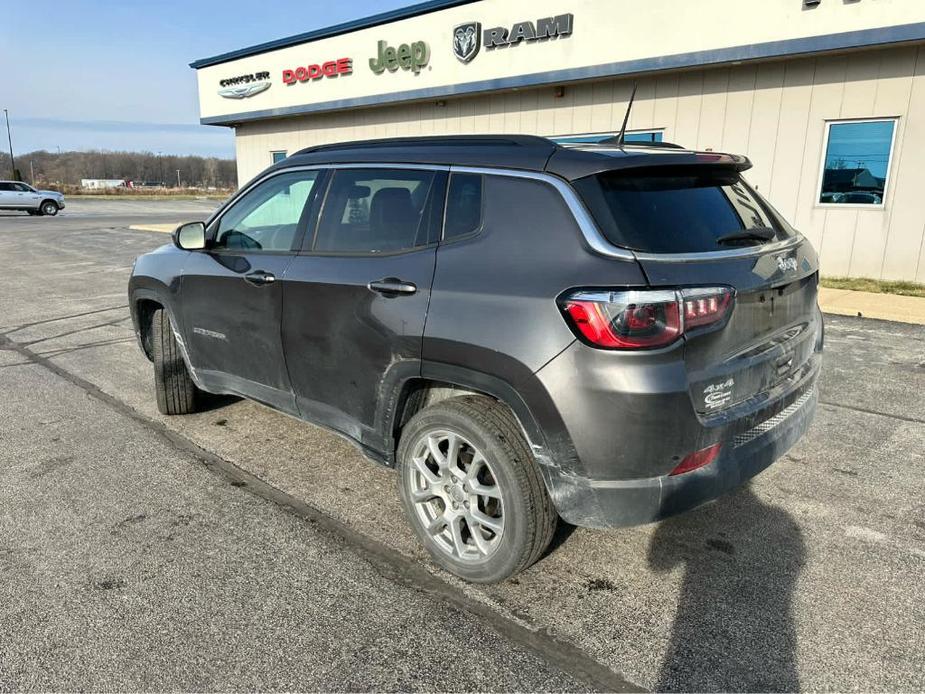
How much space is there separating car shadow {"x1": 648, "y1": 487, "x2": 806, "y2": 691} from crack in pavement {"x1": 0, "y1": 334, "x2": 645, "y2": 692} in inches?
9.3

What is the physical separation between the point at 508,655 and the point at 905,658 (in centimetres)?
Answer: 140

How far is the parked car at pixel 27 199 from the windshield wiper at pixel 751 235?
38.6m

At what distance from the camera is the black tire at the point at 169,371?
183 inches

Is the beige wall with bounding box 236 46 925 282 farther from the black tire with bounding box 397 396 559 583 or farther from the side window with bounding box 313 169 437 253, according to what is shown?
A: the black tire with bounding box 397 396 559 583

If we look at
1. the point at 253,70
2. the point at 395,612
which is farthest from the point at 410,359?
the point at 253,70

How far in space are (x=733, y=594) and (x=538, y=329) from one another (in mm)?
1399

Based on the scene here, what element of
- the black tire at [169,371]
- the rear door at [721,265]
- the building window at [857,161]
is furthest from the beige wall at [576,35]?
the black tire at [169,371]

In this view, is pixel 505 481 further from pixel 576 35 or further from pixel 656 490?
pixel 576 35

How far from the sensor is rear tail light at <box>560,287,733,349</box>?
2.30 meters

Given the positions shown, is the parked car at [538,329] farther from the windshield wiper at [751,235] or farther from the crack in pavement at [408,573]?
the crack in pavement at [408,573]

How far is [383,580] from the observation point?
9.36 feet

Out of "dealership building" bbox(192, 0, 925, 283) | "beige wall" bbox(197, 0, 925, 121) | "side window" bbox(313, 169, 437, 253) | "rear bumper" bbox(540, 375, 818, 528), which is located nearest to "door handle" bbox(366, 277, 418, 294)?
"side window" bbox(313, 169, 437, 253)

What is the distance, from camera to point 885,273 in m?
9.96

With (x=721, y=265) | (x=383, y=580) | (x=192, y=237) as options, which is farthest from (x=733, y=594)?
(x=192, y=237)
